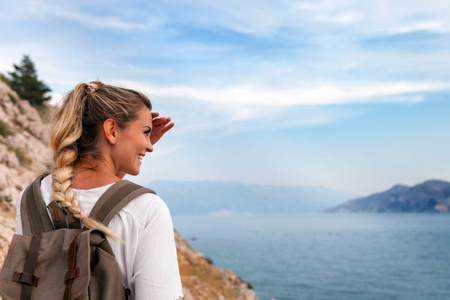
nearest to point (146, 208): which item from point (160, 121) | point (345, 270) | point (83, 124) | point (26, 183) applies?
point (83, 124)

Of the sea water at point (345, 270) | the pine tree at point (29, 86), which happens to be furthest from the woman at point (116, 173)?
the sea water at point (345, 270)

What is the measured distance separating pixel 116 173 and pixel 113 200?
1.20 ft

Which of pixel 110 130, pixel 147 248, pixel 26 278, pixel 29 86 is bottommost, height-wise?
pixel 26 278

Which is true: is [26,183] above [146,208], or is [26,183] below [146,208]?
above

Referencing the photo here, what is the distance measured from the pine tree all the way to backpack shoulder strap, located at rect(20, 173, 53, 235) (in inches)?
987

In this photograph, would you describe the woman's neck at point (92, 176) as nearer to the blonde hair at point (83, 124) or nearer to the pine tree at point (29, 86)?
the blonde hair at point (83, 124)

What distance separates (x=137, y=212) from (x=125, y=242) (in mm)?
147

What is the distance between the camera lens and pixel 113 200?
1764 mm

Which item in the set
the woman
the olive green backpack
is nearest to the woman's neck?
the woman

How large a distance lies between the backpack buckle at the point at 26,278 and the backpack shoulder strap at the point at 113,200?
0.36m

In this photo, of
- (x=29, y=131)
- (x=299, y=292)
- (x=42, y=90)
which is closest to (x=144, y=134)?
(x=29, y=131)

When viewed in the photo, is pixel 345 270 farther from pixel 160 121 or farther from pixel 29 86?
pixel 160 121

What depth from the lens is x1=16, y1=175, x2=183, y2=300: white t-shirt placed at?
1.74 metres

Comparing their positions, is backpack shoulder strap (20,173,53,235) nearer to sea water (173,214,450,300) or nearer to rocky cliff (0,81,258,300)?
rocky cliff (0,81,258,300)
